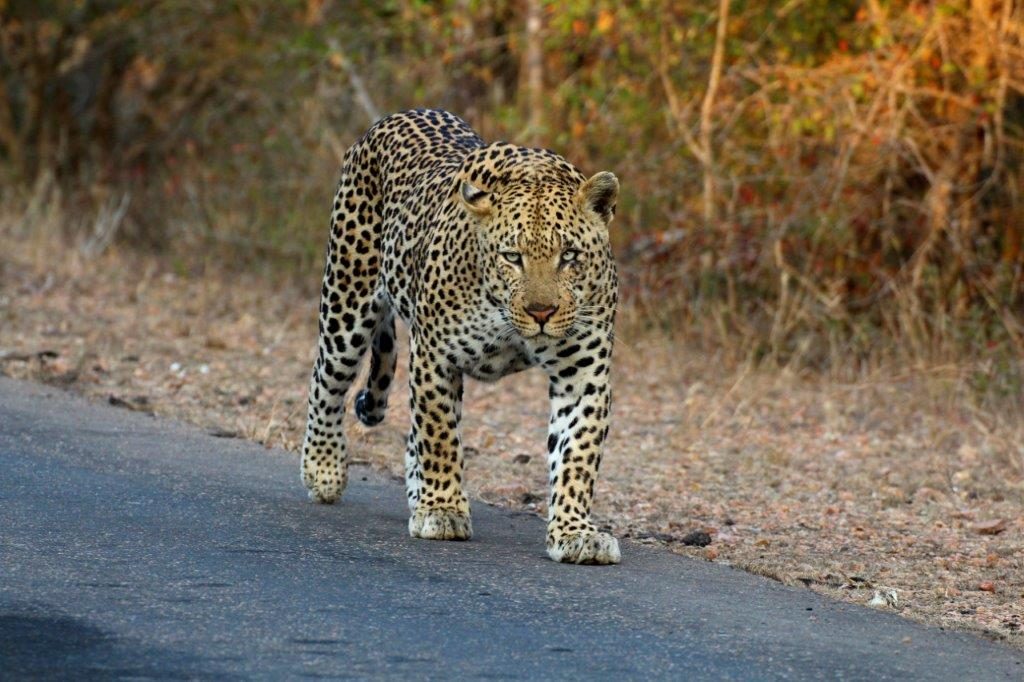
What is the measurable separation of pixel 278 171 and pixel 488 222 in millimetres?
10659

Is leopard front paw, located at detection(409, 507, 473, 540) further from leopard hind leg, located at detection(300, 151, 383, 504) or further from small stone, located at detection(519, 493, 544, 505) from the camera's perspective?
small stone, located at detection(519, 493, 544, 505)

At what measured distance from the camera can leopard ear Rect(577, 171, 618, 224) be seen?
247 inches

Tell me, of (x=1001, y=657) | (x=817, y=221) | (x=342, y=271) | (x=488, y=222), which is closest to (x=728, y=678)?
(x=1001, y=657)

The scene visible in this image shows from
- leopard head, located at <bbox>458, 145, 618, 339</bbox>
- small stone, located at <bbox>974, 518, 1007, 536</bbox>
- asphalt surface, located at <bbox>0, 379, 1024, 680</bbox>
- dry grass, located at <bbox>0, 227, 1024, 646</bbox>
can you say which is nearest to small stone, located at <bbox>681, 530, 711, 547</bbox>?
dry grass, located at <bbox>0, 227, 1024, 646</bbox>

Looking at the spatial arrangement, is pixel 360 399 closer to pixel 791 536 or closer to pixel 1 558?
pixel 791 536

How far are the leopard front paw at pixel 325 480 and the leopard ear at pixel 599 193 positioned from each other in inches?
63.7

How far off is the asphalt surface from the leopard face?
2.73 ft

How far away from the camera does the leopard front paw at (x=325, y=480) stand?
727cm

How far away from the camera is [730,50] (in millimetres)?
13078

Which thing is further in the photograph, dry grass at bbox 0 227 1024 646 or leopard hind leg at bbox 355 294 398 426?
leopard hind leg at bbox 355 294 398 426

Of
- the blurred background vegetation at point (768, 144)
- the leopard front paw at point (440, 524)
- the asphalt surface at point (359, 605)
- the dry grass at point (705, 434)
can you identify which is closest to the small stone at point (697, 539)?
the dry grass at point (705, 434)

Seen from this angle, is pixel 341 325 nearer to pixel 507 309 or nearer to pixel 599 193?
pixel 507 309

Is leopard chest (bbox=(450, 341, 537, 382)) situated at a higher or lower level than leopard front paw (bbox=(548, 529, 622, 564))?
higher

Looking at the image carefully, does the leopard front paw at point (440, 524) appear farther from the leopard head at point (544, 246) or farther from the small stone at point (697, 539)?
the small stone at point (697, 539)
